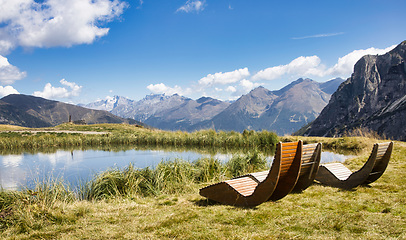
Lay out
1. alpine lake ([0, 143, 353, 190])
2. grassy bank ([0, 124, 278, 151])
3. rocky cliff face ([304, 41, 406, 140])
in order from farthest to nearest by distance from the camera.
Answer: rocky cliff face ([304, 41, 406, 140])
grassy bank ([0, 124, 278, 151])
alpine lake ([0, 143, 353, 190])

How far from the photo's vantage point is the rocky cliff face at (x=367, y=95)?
97750 mm

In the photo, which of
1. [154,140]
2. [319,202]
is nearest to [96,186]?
[319,202]

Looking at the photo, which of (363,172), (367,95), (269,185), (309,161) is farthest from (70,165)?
(367,95)

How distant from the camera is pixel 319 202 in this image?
528cm

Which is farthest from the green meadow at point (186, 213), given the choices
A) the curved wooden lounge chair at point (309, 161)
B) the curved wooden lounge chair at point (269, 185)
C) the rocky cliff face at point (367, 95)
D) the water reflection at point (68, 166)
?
the rocky cliff face at point (367, 95)

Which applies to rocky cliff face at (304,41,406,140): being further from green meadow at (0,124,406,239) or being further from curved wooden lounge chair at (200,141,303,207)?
curved wooden lounge chair at (200,141,303,207)

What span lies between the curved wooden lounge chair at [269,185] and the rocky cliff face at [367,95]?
89.9 metres

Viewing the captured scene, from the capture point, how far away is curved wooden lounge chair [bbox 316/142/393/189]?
6.03 m

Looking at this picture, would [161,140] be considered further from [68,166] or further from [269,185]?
[269,185]

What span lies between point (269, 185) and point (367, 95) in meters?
129

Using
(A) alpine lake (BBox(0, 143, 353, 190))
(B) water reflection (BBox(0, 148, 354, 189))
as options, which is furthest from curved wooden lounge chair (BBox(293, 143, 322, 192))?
(B) water reflection (BBox(0, 148, 354, 189))

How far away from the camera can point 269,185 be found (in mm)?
4500

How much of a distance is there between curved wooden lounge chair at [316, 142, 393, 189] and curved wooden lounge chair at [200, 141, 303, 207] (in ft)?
7.78

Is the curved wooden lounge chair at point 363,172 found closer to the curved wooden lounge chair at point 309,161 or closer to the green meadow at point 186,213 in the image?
the green meadow at point 186,213
